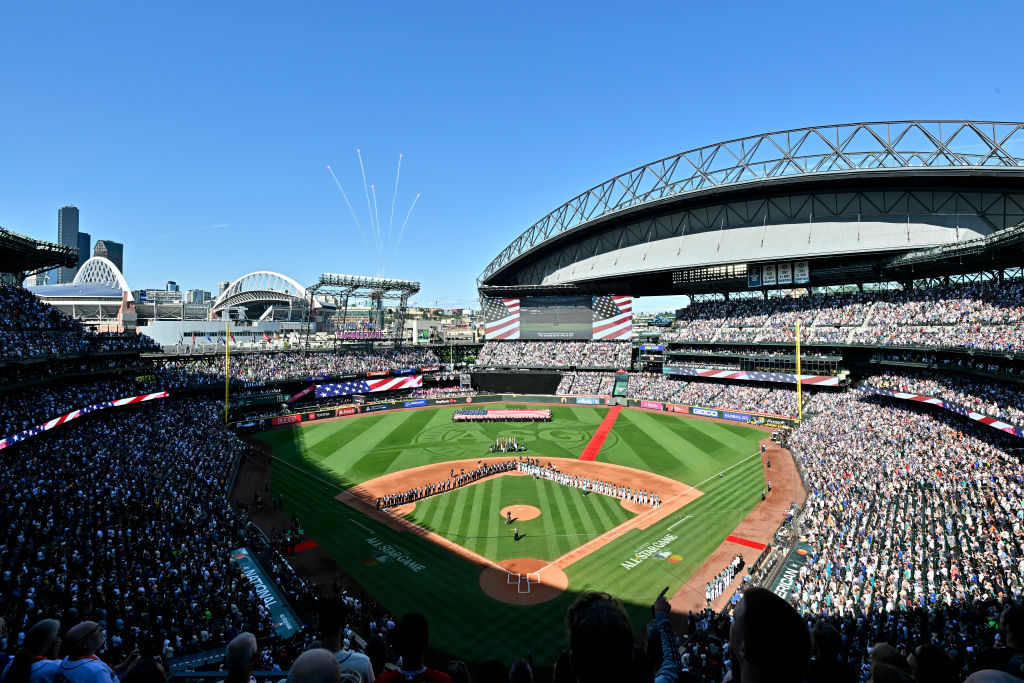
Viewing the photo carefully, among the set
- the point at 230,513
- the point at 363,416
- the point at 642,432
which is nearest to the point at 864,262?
the point at 642,432

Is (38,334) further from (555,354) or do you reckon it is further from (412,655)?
(555,354)

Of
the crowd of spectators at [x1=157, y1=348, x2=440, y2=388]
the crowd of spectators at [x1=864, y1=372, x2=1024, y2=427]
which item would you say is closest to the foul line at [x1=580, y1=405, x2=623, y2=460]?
the crowd of spectators at [x1=864, y1=372, x2=1024, y2=427]

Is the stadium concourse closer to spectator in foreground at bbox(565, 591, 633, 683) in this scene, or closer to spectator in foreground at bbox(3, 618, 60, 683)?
spectator in foreground at bbox(3, 618, 60, 683)

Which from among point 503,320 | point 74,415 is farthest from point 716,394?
point 74,415

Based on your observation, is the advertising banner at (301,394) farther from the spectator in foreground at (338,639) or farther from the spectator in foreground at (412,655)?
the spectator in foreground at (412,655)

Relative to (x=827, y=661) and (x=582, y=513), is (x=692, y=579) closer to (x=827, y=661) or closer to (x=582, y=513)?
(x=582, y=513)

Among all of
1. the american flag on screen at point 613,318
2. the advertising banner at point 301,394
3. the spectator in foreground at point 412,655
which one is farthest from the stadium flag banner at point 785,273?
the spectator in foreground at point 412,655
